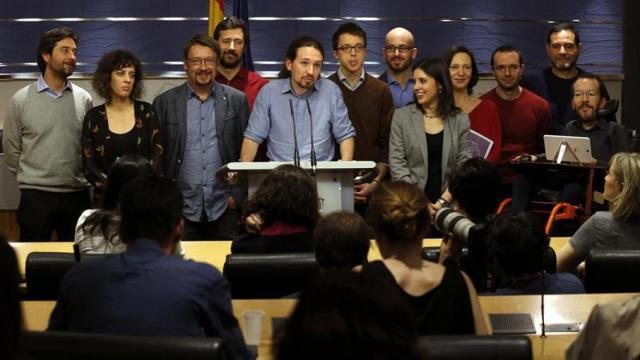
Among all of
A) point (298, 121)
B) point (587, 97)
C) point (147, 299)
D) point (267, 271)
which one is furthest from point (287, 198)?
point (587, 97)

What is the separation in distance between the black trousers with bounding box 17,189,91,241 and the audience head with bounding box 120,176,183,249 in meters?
3.36

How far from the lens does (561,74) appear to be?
23.4 ft

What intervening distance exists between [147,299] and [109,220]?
4.60 ft

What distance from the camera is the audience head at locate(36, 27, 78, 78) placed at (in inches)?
252

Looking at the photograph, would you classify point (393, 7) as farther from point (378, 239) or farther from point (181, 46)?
point (378, 239)

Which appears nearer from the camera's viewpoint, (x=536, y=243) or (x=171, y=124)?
(x=536, y=243)

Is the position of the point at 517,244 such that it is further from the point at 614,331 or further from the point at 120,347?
the point at 120,347

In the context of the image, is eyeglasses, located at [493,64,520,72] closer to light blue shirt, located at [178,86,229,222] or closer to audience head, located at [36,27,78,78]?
light blue shirt, located at [178,86,229,222]

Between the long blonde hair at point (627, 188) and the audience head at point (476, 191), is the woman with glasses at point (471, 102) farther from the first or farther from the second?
the audience head at point (476, 191)

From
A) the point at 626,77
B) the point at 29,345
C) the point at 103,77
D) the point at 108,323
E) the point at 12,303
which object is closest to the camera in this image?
the point at 12,303

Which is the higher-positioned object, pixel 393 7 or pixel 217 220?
pixel 393 7

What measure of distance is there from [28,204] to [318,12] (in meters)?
4.02

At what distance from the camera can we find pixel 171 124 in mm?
6238

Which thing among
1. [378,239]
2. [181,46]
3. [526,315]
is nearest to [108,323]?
[378,239]
